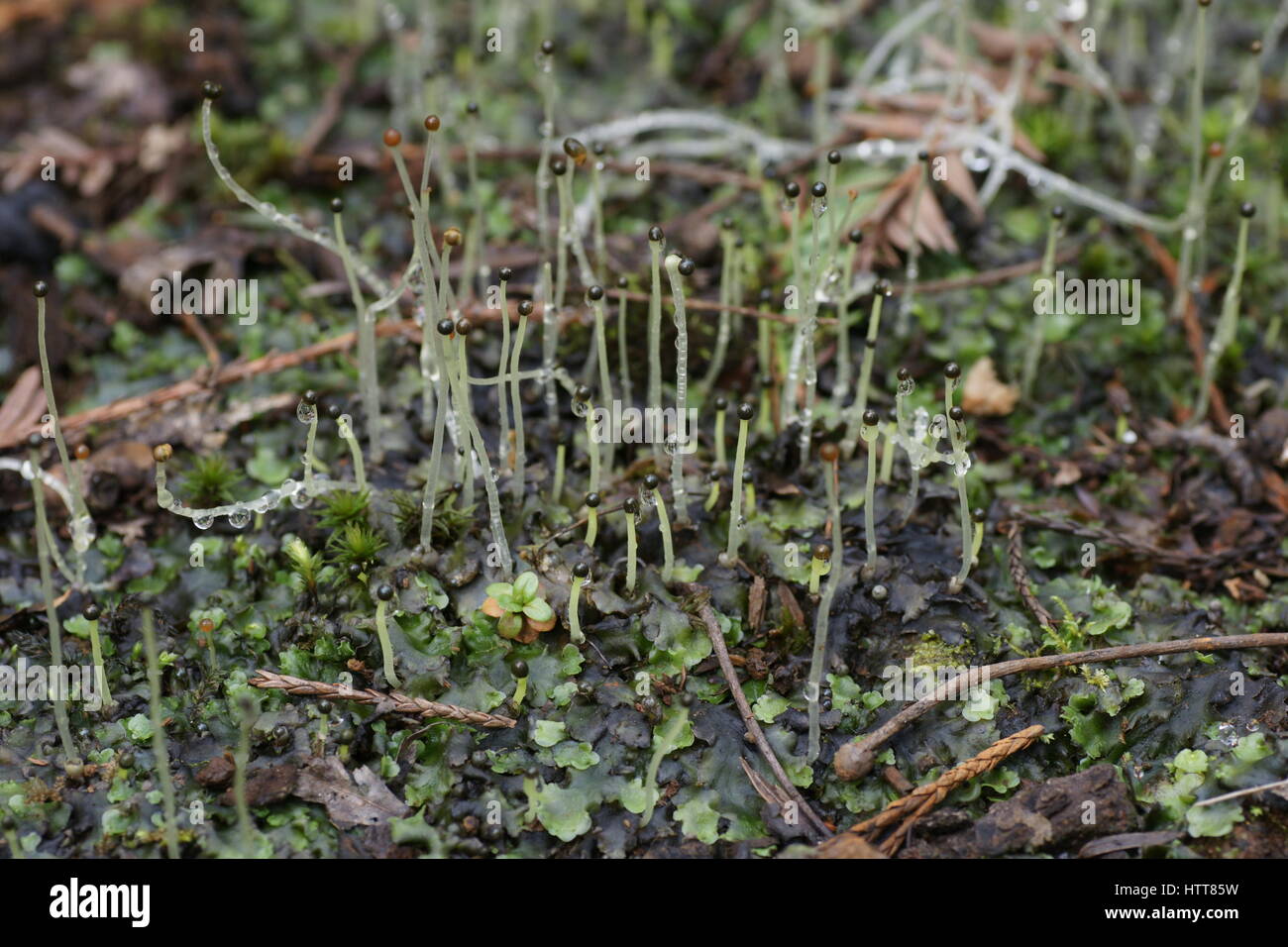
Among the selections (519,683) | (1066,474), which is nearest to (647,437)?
(519,683)

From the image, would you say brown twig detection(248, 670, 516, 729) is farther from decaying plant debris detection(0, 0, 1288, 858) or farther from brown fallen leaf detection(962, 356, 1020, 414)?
brown fallen leaf detection(962, 356, 1020, 414)

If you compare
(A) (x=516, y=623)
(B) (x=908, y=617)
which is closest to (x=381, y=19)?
(A) (x=516, y=623)

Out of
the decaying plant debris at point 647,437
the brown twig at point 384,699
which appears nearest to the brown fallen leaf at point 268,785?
the decaying plant debris at point 647,437

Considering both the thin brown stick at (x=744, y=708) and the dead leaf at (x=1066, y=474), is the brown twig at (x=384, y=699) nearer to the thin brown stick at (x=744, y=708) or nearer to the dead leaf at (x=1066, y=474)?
the thin brown stick at (x=744, y=708)

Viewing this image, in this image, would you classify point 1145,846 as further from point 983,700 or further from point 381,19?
point 381,19

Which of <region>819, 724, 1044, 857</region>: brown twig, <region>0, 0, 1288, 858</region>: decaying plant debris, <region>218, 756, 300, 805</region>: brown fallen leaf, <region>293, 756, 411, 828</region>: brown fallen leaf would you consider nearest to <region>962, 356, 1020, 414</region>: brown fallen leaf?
<region>0, 0, 1288, 858</region>: decaying plant debris

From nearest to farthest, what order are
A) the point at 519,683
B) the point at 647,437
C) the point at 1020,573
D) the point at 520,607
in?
the point at 519,683, the point at 520,607, the point at 1020,573, the point at 647,437

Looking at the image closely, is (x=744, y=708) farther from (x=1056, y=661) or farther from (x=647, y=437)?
(x=647, y=437)
